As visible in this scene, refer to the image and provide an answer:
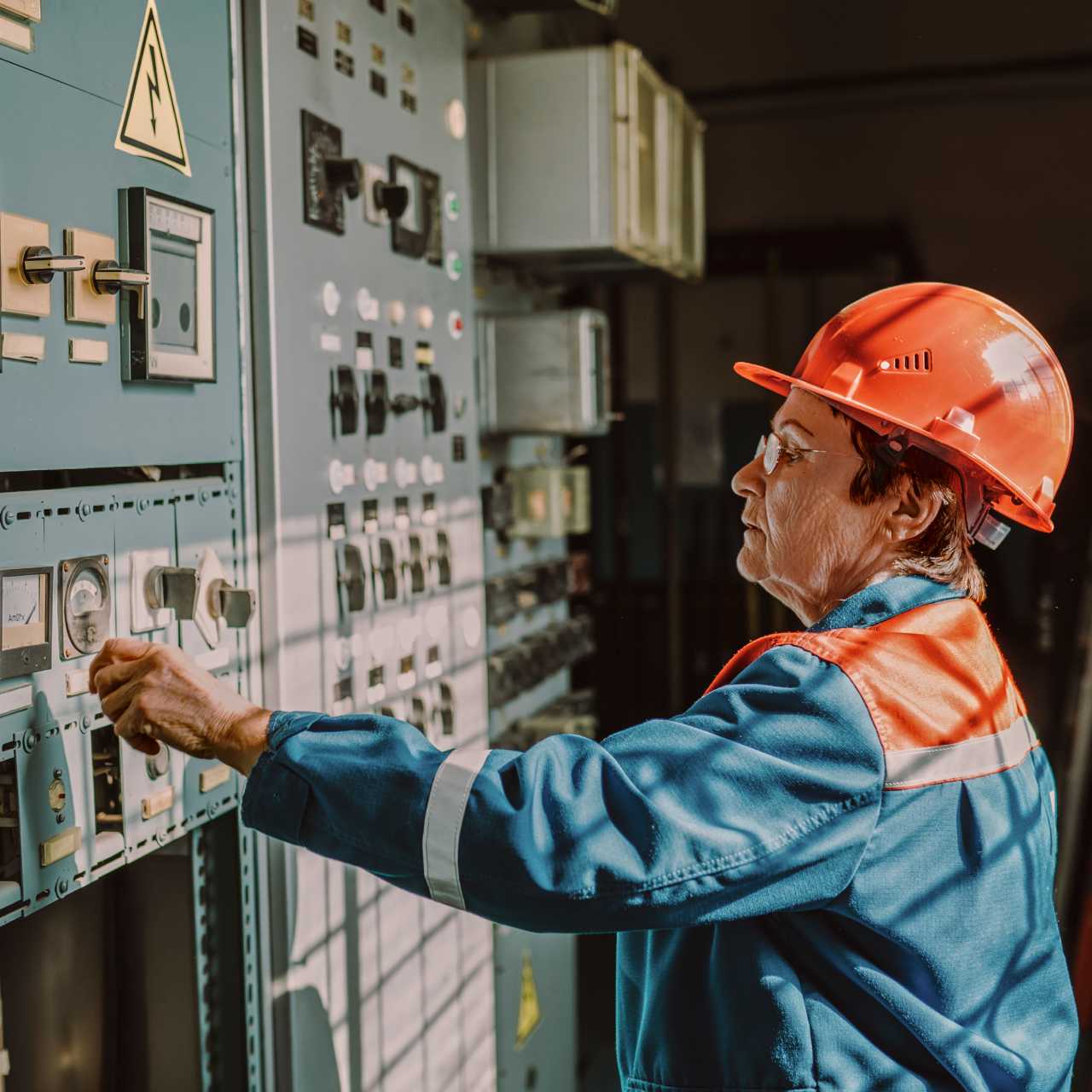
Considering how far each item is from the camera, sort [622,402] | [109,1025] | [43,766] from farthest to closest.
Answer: [622,402] < [109,1025] < [43,766]

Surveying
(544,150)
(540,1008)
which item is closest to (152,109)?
(544,150)

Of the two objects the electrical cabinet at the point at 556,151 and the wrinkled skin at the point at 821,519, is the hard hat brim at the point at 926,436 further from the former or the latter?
the electrical cabinet at the point at 556,151

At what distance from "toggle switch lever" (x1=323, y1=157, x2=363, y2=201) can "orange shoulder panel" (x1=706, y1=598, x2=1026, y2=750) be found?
1516 mm

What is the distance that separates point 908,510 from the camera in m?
1.82

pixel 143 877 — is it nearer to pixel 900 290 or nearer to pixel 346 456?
pixel 346 456

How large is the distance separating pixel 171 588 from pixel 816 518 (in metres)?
1.06

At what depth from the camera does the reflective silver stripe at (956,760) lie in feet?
5.01

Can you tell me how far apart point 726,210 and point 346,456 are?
6261mm

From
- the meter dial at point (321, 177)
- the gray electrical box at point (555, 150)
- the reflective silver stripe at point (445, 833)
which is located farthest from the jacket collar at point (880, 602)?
the gray electrical box at point (555, 150)

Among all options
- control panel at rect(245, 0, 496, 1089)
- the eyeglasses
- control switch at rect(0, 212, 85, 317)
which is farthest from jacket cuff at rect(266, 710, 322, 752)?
control panel at rect(245, 0, 496, 1089)

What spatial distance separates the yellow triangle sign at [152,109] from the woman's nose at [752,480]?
109 cm

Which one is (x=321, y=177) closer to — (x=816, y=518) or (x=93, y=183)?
(x=93, y=183)

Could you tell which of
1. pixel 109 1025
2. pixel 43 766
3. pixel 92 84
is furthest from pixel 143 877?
pixel 92 84

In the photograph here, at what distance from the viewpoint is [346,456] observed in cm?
278
